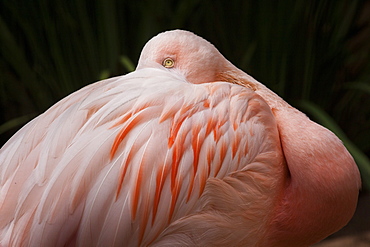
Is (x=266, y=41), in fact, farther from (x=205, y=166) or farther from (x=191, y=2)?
(x=205, y=166)

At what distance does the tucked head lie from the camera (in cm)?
162

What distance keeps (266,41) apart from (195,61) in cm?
107

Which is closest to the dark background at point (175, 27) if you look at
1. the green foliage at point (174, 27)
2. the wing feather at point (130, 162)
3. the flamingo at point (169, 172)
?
the green foliage at point (174, 27)

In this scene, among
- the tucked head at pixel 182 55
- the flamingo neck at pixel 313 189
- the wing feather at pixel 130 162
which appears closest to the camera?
the wing feather at pixel 130 162

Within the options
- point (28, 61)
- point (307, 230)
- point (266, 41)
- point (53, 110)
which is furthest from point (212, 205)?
point (28, 61)

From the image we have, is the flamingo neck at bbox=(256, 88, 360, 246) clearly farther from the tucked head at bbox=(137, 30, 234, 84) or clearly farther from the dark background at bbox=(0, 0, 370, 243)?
the dark background at bbox=(0, 0, 370, 243)

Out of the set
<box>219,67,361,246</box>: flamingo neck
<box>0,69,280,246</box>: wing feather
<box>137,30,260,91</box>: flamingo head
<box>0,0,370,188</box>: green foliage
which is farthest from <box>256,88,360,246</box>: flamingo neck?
<box>0,0,370,188</box>: green foliage

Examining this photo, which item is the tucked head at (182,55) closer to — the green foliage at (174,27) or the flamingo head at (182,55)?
the flamingo head at (182,55)

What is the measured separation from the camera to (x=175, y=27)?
2623mm

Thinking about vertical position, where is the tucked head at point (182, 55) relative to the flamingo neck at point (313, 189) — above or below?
above

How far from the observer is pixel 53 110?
144cm

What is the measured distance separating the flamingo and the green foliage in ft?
3.51

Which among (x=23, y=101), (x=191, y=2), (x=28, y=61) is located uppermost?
(x=191, y=2)

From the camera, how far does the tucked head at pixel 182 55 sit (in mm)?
1620
